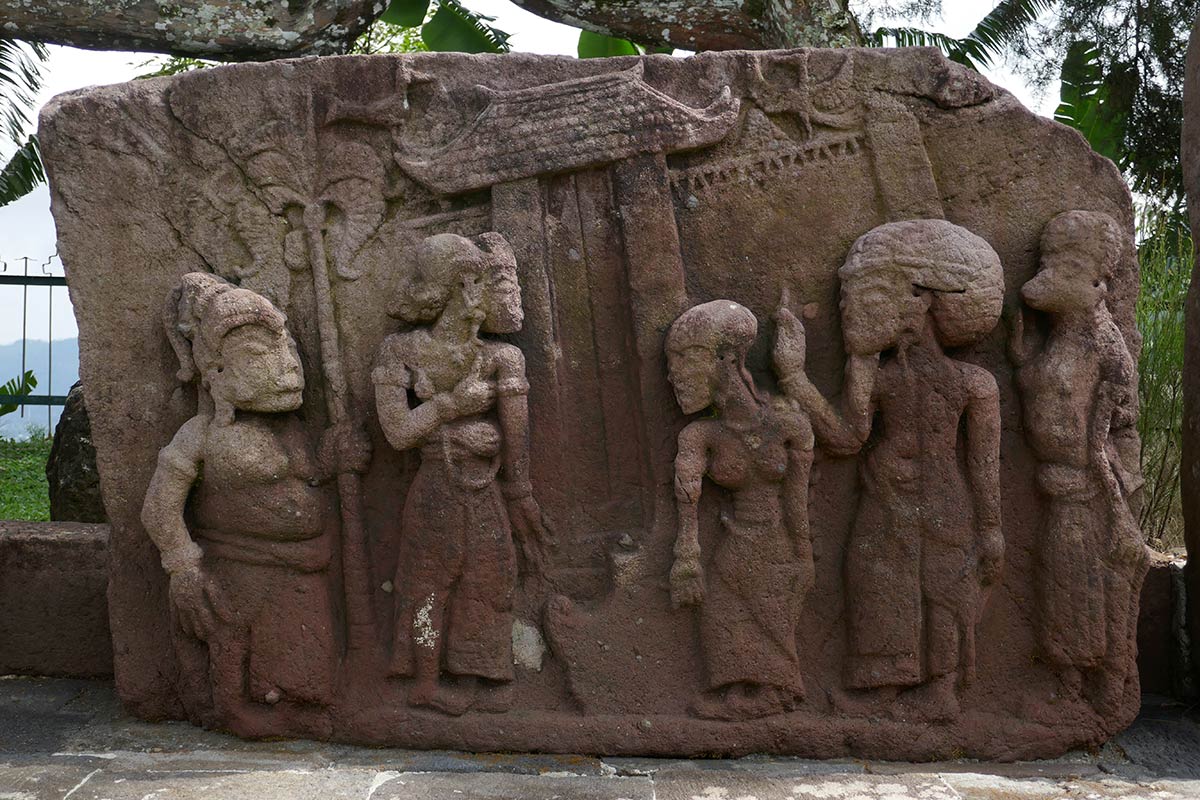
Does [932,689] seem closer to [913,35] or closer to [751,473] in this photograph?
[751,473]

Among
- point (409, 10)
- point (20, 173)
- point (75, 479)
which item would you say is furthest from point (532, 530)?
point (20, 173)

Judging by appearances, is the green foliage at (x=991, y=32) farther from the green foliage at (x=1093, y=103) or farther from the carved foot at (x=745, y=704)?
the carved foot at (x=745, y=704)

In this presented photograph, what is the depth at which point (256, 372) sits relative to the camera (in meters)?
3.69

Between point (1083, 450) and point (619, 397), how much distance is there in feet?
5.22

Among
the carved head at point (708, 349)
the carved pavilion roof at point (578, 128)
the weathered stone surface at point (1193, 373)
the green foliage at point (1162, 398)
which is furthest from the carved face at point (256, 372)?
the green foliage at point (1162, 398)

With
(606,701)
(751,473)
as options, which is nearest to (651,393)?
(751,473)

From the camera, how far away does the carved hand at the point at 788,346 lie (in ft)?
12.2

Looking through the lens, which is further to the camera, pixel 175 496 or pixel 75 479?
pixel 75 479

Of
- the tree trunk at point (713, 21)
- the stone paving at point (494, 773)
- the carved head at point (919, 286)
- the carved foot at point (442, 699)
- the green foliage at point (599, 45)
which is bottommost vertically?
the stone paving at point (494, 773)

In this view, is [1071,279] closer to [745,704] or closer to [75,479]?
[745,704]

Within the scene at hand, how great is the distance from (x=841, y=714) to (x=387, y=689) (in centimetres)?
159

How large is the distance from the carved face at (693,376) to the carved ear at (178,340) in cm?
166

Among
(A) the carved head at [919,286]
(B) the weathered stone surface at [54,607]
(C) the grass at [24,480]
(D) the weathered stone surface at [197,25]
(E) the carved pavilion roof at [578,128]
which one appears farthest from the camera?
(C) the grass at [24,480]

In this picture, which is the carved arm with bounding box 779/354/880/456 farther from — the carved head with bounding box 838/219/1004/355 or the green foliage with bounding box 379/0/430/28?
the green foliage with bounding box 379/0/430/28
